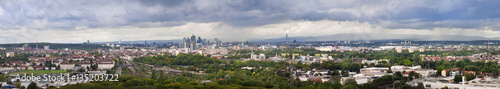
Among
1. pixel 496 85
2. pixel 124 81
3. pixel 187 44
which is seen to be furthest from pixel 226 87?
pixel 187 44

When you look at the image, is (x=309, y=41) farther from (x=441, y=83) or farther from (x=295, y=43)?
(x=441, y=83)

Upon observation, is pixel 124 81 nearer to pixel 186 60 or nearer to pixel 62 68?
pixel 62 68

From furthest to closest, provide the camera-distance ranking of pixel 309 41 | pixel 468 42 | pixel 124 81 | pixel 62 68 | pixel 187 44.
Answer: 1. pixel 187 44
2. pixel 309 41
3. pixel 468 42
4. pixel 62 68
5. pixel 124 81

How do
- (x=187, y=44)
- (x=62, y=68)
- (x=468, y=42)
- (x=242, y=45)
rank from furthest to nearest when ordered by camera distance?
1. (x=187, y=44)
2. (x=468, y=42)
3. (x=242, y=45)
4. (x=62, y=68)

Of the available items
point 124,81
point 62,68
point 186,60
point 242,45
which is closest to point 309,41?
point 242,45

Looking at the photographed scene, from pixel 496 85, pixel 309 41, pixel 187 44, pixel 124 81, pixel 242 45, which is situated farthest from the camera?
pixel 187 44

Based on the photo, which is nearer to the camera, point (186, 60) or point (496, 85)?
point (496, 85)

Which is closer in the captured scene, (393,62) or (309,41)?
(393,62)

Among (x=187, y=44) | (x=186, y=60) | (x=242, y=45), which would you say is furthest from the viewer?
(x=187, y=44)
